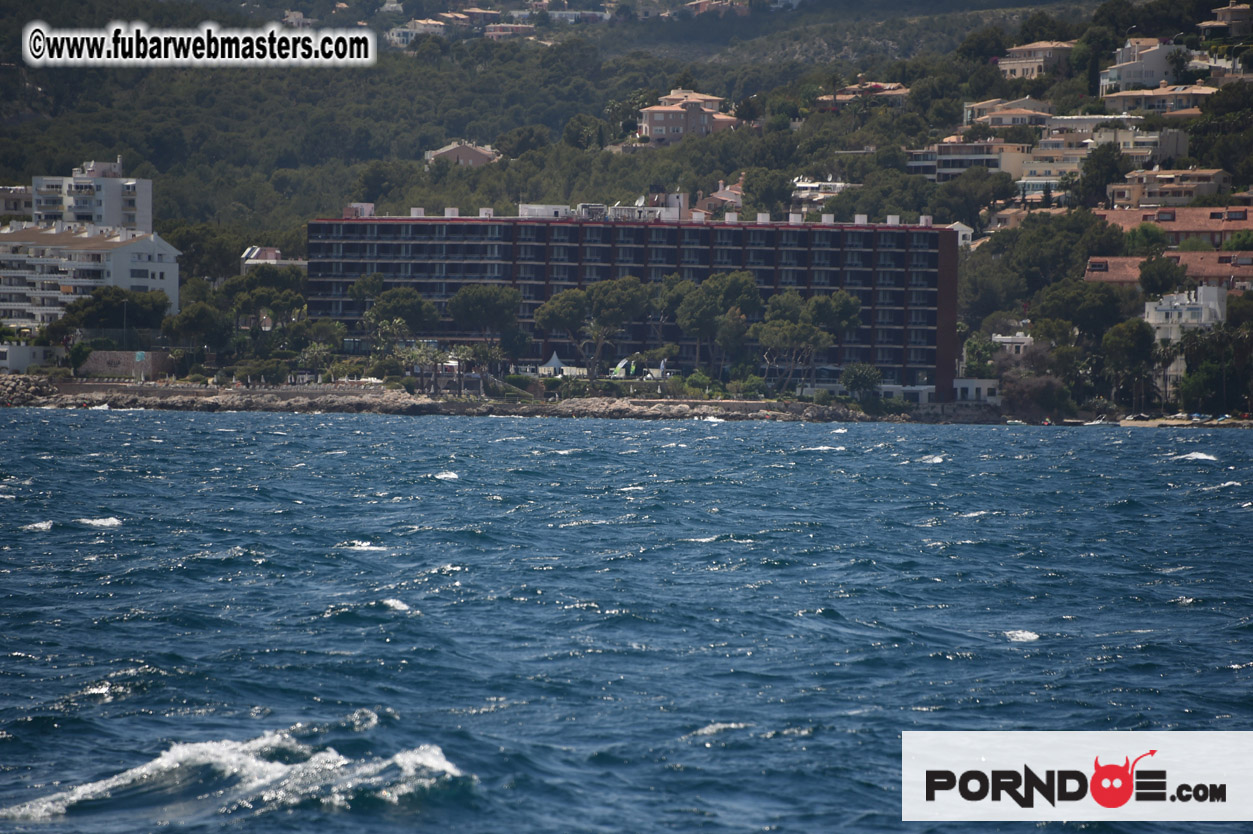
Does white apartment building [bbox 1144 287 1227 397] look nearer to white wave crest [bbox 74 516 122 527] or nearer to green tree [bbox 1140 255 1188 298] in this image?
green tree [bbox 1140 255 1188 298]

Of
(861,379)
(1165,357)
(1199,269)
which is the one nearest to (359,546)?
(861,379)

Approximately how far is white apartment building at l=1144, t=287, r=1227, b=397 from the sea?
9681 cm

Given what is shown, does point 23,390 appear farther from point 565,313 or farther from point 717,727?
point 717,727

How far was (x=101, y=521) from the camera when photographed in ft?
177

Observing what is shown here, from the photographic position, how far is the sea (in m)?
24.1

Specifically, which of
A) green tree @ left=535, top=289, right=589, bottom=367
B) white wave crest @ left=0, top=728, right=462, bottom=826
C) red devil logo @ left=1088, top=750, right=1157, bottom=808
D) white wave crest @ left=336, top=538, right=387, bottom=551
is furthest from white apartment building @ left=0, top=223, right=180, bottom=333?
red devil logo @ left=1088, top=750, right=1157, bottom=808

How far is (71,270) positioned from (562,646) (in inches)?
6616

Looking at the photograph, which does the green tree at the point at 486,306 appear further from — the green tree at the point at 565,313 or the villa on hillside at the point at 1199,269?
the villa on hillside at the point at 1199,269

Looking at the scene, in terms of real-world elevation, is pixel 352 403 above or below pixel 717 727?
below

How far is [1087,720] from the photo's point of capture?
28438mm

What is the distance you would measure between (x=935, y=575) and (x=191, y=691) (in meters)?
23.8

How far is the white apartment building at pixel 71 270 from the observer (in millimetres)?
185500

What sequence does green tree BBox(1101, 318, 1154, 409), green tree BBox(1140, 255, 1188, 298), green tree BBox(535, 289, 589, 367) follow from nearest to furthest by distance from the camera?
green tree BBox(1101, 318, 1154, 409) → green tree BBox(1140, 255, 1188, 298) → green tree BBox(535, 289, 589, 367)

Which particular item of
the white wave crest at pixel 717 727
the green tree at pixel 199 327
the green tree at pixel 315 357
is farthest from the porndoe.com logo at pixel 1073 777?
the green tree at pixel 199 327
